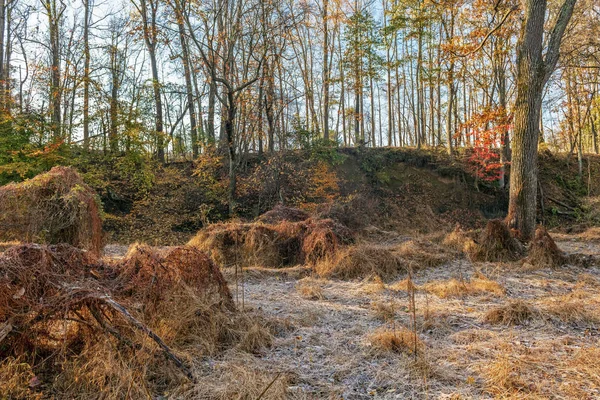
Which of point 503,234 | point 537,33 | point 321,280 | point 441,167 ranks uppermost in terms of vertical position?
point 537,33

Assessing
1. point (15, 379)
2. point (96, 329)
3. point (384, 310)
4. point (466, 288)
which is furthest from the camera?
point (466, 288)

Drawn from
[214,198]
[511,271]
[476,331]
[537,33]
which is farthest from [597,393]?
[214,198]

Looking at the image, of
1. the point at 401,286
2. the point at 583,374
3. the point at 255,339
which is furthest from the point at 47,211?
the point at 583,374

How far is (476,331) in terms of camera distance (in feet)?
11.1

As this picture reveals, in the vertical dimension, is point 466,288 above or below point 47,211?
below

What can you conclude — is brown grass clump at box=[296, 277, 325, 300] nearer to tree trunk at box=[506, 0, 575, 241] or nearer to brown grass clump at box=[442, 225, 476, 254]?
brown grass clump at box=[442, 225, 476, 254]

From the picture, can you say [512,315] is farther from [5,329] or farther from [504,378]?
[5,329]

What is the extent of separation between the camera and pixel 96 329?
2668mm

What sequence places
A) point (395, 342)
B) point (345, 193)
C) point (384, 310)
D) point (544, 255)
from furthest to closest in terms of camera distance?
point (345, 193)
point (544, 255)
point (384, 310)
point (395, 342)

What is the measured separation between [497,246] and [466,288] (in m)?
2.43

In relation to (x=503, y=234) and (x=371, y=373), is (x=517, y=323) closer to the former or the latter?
(x=371, y=373)

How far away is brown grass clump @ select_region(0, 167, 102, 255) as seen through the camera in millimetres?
6711

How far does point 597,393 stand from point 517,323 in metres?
1.32

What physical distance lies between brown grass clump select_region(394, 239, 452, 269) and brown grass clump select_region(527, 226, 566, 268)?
4.62 ft
